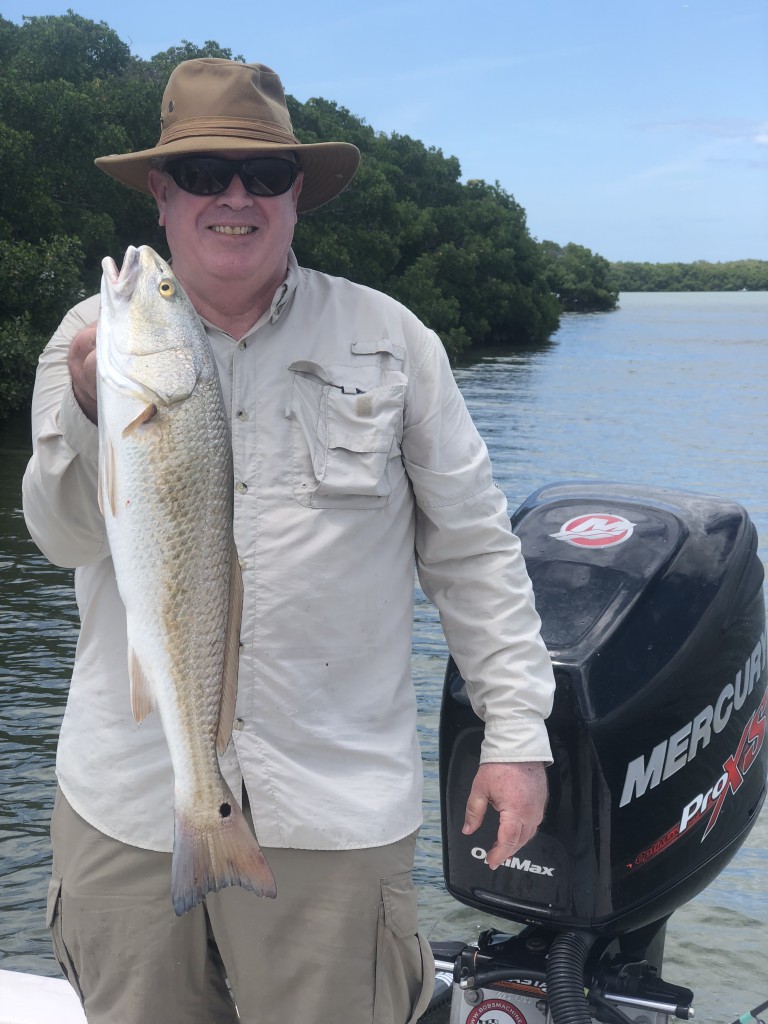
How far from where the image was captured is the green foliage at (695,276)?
542 ft

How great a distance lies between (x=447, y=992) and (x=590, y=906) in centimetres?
76

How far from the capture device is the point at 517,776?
93.8 inches

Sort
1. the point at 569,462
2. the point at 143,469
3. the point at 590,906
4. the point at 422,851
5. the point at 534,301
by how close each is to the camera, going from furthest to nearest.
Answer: the point at 534,301 → the point at 569,462 → the point at 422,851 → the point at 590,906 → the point at 143,469

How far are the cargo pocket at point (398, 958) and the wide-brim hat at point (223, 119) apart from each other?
1.52 metres

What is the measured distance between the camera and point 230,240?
2352 mm

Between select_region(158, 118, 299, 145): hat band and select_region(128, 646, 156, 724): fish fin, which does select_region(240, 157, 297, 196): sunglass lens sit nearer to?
select_region(158, 118, 299, 145): hat band

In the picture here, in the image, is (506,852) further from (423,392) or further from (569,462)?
(569,462)

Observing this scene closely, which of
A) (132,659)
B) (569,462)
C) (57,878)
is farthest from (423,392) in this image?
(569,462)

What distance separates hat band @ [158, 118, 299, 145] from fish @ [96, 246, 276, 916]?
42 centimetres

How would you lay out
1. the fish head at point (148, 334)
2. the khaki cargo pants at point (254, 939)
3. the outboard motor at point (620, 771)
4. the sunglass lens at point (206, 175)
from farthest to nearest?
the outboard motor at point (620, 771), the sunglass lens at point (206, 175), the khaki cargo pants at point (254, 939), the fish head at point (148, 334)

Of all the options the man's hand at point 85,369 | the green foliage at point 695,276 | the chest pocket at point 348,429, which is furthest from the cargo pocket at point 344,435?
the green foliage at point 695,276

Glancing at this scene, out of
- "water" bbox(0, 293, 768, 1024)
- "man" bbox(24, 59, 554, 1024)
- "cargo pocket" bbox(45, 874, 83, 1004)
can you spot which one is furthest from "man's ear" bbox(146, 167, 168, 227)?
"water" bbox(0, 293, 768, 1024)

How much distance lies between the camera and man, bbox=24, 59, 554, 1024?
228 cm

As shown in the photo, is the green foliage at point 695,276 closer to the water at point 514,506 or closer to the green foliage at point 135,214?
the green foliage at point 135,214
